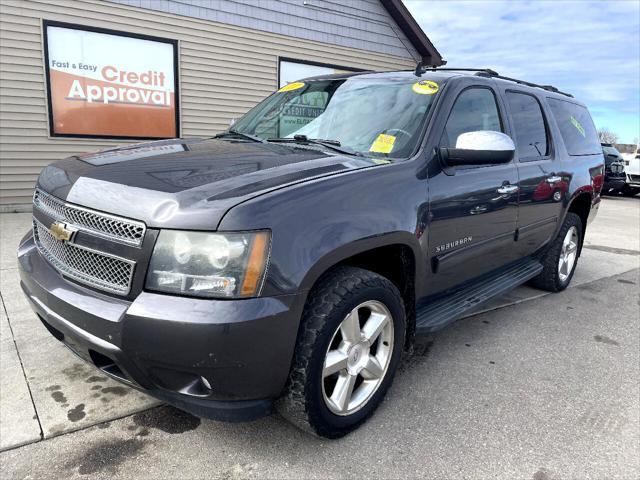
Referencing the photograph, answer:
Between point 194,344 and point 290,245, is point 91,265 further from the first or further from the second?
point 290,245

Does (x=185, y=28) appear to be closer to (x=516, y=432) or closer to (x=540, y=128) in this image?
(x=540, y=128)

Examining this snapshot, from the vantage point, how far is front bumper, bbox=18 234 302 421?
70.1 inches

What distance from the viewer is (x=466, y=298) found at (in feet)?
10.5

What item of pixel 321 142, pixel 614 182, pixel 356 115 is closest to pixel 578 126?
pixel 356 115

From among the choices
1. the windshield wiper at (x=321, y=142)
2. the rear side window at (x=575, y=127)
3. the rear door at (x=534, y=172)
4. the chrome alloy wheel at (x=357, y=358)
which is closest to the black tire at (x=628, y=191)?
the rear side window at (x=575, y=127)

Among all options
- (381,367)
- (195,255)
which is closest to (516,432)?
(381,367)

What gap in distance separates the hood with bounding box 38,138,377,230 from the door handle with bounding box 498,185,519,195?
3.91ft

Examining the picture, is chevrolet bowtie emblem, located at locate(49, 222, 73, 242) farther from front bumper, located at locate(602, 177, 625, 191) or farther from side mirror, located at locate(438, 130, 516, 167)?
front bumper, located at locate(602, 177, 625, 191)

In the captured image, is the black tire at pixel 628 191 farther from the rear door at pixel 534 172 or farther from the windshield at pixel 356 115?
the windshield at pixel 356 115

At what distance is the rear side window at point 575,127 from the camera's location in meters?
4.50

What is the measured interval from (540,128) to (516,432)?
2.62 m

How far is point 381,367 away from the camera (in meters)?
2.50

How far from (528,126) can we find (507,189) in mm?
858

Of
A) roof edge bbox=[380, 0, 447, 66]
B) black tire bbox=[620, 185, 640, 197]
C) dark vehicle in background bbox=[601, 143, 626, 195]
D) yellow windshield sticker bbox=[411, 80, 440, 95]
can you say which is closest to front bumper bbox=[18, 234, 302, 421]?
yellow windshield sticker bbox=[411, 80, 440, 95]
